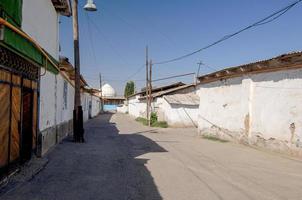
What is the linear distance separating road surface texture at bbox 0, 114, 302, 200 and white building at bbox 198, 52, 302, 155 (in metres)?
1.20

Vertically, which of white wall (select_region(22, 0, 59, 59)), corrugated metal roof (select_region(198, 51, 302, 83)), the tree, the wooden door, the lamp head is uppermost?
the tree

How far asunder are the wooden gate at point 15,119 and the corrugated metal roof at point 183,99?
20360 mm

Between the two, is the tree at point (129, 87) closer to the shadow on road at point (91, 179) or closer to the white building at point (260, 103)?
the white building at point (260, 103)

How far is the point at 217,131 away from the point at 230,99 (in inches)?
93.1

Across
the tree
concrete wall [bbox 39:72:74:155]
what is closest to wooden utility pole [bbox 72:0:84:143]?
concrete wall [bbox 39:72:74:155]

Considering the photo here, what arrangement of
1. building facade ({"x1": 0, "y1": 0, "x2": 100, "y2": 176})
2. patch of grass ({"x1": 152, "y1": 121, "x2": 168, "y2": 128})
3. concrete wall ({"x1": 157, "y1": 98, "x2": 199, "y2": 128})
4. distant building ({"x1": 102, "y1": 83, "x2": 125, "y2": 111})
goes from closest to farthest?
building facade ({"x1": 0, "y1": 0, "x2": 100, "y2": 176}) < concrete wall ({"x1": 157, "y1": 98, "x2": 199, "y2": 128}) < patch of grass ({"x1": 152, "y1": 121, "x2": 168, "y2": 128}) < distant building ({"x1": 102, "y1": 83, "x2": 125, "y2": 111})

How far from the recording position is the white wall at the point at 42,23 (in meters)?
9.93

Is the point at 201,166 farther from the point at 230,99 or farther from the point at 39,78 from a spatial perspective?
the point at 230,99

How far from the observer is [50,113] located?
44.0 feet

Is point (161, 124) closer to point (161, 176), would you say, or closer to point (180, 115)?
point (180, 115)

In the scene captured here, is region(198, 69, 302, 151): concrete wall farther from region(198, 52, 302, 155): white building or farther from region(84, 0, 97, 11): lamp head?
region(84, 0, 97, 11): lamp head

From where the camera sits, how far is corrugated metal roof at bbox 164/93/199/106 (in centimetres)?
3042

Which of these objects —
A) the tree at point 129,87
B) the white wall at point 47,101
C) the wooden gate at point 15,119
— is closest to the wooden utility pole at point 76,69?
the white wall at point 47,101

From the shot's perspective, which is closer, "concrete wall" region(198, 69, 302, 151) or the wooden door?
the wooden door
